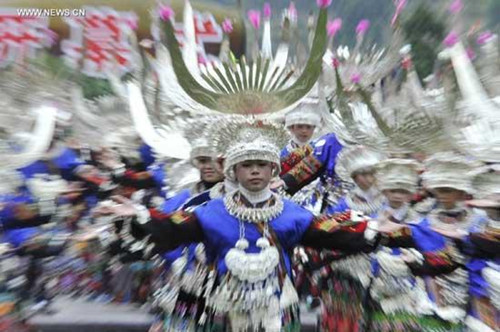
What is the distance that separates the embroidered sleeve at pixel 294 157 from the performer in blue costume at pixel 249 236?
2510mm

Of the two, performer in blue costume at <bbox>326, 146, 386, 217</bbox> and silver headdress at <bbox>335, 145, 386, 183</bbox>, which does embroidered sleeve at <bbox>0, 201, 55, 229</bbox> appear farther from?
silver headdress at <bbox>335, 145, 386, 183</bbox>

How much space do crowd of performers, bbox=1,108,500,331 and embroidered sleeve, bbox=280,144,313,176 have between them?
0.99 meters

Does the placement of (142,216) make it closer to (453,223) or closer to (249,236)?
(249,236)

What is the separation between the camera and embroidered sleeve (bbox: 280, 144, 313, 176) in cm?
671

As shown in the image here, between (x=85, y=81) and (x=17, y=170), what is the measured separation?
1.53 meters

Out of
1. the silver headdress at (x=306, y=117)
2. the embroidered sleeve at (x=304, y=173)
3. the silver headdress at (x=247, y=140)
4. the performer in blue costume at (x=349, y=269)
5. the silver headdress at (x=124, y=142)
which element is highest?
the silver headdress at (x=306, y=117)

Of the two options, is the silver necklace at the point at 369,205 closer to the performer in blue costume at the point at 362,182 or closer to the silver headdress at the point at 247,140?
the performer in blue costume at the point at 362,182

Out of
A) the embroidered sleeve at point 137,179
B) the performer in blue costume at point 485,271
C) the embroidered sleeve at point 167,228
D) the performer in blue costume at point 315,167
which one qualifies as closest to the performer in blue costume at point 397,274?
the performer in blue costume at point 485,271

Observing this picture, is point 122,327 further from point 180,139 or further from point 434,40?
point 434,40

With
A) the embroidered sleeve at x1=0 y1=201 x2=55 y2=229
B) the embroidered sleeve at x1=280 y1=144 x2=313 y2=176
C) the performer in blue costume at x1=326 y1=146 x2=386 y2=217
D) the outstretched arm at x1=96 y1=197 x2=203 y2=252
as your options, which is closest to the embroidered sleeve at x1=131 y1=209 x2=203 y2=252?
the outstretched arm at x1=96 y1=197 x2=203 y2=252

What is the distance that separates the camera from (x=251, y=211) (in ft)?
13.3

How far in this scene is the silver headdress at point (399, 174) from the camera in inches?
187

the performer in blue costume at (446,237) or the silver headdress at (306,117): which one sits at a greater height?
the silver headdress at (306,117)

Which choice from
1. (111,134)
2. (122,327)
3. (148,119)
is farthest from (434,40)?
(122,327)
